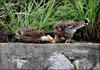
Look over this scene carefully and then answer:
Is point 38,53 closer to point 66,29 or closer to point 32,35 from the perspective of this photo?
point 32,35

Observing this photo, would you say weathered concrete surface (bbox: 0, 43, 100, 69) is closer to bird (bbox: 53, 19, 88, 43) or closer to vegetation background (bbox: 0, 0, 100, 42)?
bird (bbox: 53, 19, 88, 43)

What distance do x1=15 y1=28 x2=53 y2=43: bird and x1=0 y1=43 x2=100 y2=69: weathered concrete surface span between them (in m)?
0.10

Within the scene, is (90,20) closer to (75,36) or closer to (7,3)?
(75,36)

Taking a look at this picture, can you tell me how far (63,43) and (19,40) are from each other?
347mm

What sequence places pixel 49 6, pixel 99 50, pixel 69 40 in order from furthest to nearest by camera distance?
1. pixel 49 6
2. pixel 69 40
3. pixel 99 50

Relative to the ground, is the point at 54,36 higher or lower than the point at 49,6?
lower

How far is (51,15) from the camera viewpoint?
9.63 feet

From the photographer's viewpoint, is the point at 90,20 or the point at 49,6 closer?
the point at 90,20

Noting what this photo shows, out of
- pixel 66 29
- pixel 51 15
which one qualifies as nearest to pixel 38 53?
pixel 66 29

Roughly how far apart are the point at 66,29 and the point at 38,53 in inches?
11.3

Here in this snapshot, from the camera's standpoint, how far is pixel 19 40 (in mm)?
2625

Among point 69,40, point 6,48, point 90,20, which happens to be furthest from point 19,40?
point 90,20

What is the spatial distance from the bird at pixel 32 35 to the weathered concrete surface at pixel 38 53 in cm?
10

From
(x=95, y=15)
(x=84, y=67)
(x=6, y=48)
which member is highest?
(x=95, y=15)
